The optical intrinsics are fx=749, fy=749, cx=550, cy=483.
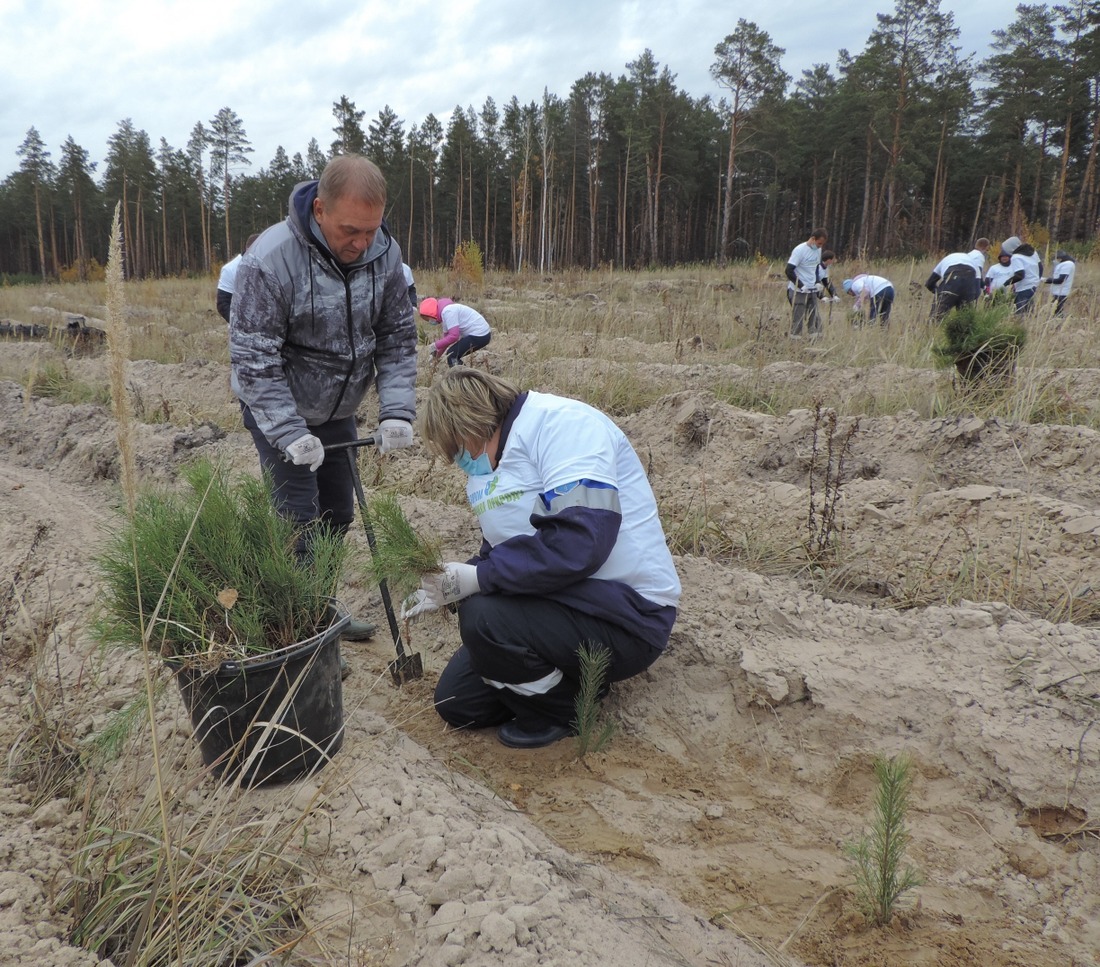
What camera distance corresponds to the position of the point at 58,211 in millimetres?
45344

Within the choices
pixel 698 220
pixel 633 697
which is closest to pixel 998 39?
pixel 698 220

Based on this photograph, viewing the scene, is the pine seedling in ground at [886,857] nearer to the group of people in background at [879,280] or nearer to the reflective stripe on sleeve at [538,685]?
the reflective stripe on sleeve at [538,685]

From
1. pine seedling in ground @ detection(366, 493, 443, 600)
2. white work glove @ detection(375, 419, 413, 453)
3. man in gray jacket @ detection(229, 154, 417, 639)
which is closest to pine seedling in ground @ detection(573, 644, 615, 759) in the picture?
pine seedling in ground @ detection(366, 493, 443, 600)

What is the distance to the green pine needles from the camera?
2.18 m

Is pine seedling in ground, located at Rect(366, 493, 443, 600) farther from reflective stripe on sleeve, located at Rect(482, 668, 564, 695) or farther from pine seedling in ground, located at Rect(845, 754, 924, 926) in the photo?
pine seedling in ground, located at Rect(845, 754, 924, 926)

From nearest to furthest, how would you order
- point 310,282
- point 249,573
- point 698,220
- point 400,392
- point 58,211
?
1. point 249,573
2. point 310,282
3. point 400,392
4. point 698,220
5. point 58,211

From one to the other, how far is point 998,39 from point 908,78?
175 inches

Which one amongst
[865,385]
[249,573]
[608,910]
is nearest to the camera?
[608,910]

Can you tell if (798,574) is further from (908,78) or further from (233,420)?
(908,78)

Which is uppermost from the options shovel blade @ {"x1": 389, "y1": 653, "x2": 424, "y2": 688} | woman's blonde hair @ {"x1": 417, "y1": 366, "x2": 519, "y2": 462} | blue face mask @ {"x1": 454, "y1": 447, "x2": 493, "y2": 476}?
woman's blonde hair @ {"x1": 417, "y1": 366, "x2": 519, "y2": 462}

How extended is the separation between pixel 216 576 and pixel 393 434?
1.08 m

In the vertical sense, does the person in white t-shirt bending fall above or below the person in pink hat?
above

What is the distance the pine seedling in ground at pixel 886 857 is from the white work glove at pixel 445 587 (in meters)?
1.36

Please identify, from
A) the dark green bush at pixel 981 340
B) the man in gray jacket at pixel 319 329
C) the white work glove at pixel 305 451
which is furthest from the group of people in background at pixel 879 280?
the white work glove at pixel 305 451
